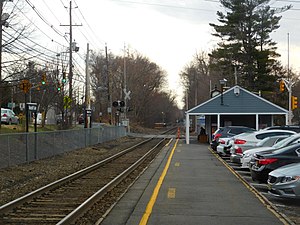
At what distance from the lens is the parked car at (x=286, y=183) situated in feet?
35.5

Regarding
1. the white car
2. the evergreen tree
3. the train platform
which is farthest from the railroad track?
the evergreen tree

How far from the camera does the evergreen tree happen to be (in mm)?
57375

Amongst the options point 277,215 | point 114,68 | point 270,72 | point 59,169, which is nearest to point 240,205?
point 277,215

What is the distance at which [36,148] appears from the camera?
23.1 meters

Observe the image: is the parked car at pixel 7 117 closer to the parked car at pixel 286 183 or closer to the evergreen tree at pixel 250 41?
the evergreen tree at pixel 250 41

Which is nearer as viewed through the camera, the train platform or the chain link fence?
the train platform

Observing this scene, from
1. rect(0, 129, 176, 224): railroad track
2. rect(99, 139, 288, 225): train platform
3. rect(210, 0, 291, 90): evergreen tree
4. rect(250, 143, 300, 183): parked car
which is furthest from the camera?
rect(210, 0, 291, 90): evergreen tree

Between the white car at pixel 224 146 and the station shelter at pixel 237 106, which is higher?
the station shelter at pixel 237 106

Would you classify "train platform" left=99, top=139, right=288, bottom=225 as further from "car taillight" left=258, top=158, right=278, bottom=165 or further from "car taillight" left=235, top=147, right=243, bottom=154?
"car taillight" left=235, top=147, right=243, bottom=154

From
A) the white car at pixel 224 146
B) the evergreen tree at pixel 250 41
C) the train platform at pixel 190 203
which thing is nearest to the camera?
the train platform at pixel 190 203

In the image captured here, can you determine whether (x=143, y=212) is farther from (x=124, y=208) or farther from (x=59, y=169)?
(x=59, y=169)

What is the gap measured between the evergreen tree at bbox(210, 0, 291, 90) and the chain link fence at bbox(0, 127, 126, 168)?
86.0ft

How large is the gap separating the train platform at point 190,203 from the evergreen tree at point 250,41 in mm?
42134

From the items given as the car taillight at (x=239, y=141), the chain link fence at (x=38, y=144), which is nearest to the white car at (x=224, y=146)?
the car taillight at (x=239, y=141)
